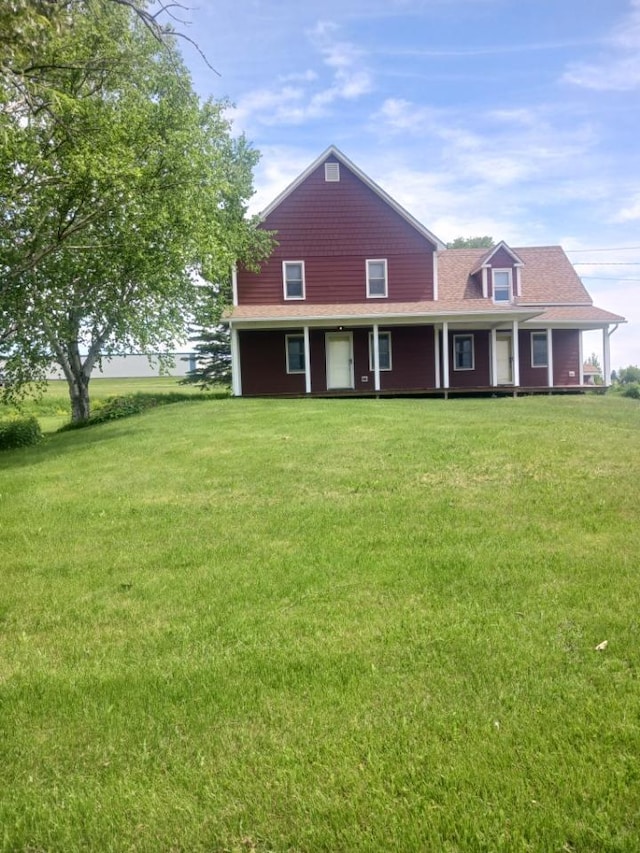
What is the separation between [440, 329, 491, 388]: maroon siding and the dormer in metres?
1.56

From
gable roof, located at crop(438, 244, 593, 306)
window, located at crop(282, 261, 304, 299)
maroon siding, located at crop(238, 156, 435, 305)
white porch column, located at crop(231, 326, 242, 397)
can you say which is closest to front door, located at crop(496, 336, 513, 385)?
gable roof, located at crop(438, 244, 593, 306)

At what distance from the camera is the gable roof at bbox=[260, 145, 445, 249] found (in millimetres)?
21188

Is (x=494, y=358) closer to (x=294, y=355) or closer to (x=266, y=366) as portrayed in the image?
(x=294, y=355)

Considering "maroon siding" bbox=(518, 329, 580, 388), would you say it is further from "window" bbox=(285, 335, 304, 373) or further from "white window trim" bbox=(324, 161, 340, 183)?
"white window trim" bbox=(324, 161, 340, 183)

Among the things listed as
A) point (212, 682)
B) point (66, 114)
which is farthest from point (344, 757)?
point (66, 114)

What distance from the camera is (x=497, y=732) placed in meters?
2.60

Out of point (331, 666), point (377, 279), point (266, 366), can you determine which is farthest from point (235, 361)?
point (331, 666)

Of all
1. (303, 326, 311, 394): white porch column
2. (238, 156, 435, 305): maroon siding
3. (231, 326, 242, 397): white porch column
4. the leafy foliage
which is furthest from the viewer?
the leafy foliage

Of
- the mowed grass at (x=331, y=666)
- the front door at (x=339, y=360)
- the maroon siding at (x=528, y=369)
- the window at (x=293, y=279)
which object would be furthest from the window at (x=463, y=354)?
the mowed grass at (x=331, y=666)

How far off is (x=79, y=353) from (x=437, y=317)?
43.5 ft

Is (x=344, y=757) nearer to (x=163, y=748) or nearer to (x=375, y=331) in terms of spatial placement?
(x=163, y=748)

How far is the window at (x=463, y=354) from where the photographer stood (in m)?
23.1

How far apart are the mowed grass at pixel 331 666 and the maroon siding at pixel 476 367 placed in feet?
52.3

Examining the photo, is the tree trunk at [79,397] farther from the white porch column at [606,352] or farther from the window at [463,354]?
the white porch column at [606,352]
